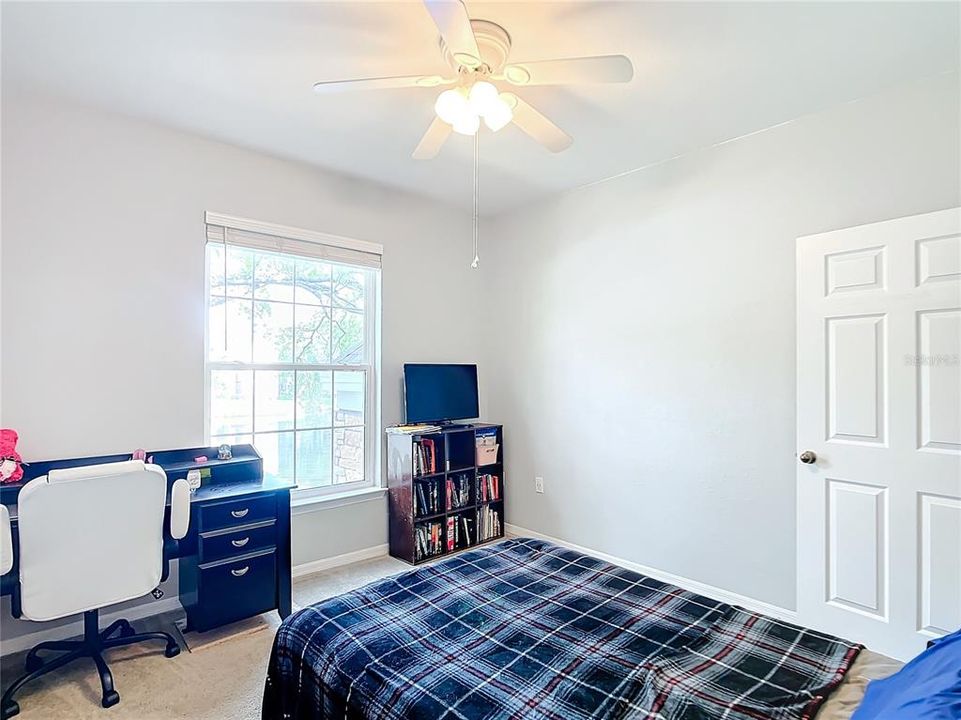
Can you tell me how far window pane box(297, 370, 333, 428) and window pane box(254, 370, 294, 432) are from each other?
0.06 meters

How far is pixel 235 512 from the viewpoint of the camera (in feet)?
8.42

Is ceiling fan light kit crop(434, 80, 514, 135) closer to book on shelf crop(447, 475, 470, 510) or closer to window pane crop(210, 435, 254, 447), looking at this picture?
window pane crop(210, 435, 254, 447)

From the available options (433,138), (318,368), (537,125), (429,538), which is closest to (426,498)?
(429,538)

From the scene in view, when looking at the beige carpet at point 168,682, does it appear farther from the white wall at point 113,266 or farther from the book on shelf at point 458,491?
the book on shelf at point 458,491

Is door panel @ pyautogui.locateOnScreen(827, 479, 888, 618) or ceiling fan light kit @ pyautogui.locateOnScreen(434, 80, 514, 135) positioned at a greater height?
ceiling fan light kit @ pyautogui.locateOnScreen(434, 80, 514, 135)

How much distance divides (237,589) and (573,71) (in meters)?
2.73

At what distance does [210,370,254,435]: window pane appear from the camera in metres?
3.02

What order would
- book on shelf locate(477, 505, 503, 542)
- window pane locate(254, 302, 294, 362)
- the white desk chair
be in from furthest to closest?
book on shelf locate(477, 505, 503, 542) < window pane locate(254, 302, 294, 362) < the white desk chair

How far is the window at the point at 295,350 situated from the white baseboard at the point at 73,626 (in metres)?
0.85

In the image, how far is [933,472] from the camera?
2135 mm

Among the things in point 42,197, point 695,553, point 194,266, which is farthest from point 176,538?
point 695,553

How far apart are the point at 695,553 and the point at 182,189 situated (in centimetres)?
358

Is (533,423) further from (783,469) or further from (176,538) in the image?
(176,538)

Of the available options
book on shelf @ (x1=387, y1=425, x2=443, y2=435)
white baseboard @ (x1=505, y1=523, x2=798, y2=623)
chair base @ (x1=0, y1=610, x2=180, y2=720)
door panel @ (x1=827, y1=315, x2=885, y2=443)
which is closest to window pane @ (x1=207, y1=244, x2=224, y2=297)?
book on shelf @ (x1=387, y1=425, x2=443, y2=435)
